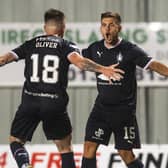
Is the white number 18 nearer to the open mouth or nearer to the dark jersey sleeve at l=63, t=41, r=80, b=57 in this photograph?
the dark jersey sleeve at l=63, t=41, r=80, b=57

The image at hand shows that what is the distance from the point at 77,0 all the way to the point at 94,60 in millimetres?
3099

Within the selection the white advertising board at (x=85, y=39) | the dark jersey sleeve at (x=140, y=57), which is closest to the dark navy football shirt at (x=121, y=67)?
the dark jersey sleeve at (x=140, y=57)

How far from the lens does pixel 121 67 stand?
21.9 feet

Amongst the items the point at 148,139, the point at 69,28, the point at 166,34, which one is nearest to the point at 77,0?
the point at 69,28

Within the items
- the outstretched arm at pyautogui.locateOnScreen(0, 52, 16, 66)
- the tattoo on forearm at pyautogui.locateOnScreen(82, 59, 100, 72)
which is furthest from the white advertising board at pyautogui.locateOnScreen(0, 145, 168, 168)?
the tattoo on forearm at pyautogui.locateOnScreen(82, 59, 100, 72)

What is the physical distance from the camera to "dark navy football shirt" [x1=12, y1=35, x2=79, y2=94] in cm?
645

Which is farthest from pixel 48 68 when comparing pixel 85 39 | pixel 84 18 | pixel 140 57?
pixel 84 18

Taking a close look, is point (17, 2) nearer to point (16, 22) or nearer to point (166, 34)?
point (16, 22)

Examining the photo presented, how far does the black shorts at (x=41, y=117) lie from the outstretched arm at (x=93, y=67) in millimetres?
456

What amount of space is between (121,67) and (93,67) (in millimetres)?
547

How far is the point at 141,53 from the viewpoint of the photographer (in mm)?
6664

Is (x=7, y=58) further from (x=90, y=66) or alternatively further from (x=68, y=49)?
(x=90, y=66)

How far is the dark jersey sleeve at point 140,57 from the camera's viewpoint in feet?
21.7

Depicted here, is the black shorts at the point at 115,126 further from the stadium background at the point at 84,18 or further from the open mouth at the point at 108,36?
the stadium background at the point at 84,18
